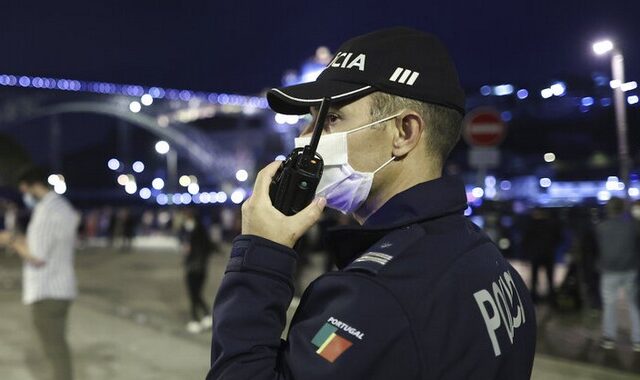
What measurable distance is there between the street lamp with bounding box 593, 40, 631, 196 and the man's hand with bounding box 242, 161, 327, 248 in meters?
8.94

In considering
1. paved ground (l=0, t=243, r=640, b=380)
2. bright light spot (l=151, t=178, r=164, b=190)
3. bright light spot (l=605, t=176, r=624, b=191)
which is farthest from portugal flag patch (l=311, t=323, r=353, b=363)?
bright light spot (l=151, t=178, r=164, b=190)

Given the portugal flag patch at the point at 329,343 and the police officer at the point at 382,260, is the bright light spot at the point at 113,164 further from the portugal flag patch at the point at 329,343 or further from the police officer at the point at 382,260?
the portugal flag patch at the point at 329,343

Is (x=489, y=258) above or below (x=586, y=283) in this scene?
above

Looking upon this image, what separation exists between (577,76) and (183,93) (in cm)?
7593

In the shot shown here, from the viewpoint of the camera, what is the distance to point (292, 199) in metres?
1.35

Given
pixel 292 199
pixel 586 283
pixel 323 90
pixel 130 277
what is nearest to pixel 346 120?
pixel 323 90

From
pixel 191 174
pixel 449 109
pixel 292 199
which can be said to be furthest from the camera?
pixel 191 174

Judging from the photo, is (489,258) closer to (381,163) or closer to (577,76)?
(381,163)

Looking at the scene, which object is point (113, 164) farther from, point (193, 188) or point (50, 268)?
point (50, 268)

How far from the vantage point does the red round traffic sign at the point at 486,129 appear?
25.8 feet

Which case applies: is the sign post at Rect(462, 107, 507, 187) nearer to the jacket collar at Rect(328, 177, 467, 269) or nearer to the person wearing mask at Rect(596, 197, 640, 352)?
the person wearing mask at Rect(596, 197, 640, 352)

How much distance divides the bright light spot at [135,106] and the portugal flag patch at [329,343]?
245 feet

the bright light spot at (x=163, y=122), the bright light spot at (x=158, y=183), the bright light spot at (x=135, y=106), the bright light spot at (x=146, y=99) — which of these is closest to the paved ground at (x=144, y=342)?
the bright light spot at (x=163, y=122)

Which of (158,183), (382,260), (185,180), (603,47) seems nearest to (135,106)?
(185,180)
